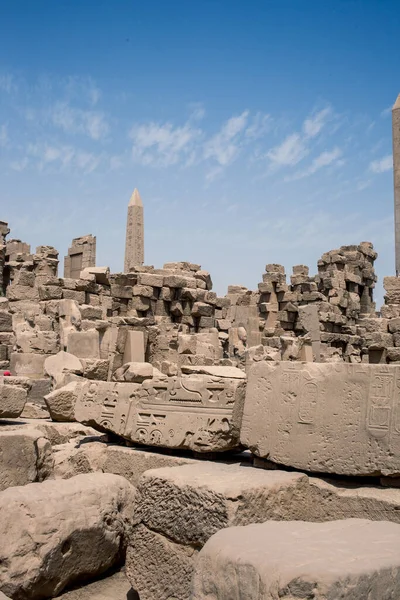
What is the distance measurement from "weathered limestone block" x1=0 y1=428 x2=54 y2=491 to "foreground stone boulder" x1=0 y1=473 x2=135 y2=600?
2.35ft

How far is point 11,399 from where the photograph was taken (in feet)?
18.2

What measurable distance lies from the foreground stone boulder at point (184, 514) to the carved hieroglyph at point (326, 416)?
1.01ft

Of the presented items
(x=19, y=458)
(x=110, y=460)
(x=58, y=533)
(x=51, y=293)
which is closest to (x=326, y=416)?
(x=58, y=533)

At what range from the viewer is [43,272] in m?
19.0

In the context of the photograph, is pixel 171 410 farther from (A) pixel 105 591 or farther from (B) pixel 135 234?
(B) pixel 135 234

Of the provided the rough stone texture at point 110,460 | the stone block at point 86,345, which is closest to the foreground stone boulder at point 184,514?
the rough stone texture at point 110,460

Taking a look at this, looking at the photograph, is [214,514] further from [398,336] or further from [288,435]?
[398,336]

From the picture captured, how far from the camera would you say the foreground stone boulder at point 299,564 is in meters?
2.28

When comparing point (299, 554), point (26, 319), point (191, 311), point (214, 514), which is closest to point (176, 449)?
point (214, 514)

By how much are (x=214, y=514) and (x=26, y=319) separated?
445 inches

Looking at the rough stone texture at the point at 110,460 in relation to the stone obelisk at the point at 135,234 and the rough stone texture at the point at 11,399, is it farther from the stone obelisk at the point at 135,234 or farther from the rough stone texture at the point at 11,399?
the stone obelisk at the point at 135,234

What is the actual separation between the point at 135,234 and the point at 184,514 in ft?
89.5

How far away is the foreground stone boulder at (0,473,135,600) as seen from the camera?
10.7 feet

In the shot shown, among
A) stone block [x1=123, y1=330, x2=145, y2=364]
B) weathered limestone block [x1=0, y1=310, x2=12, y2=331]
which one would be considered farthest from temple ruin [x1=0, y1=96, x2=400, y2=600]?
weathered limestone block [x1=0, y1=310, x2=12, y2=331]
